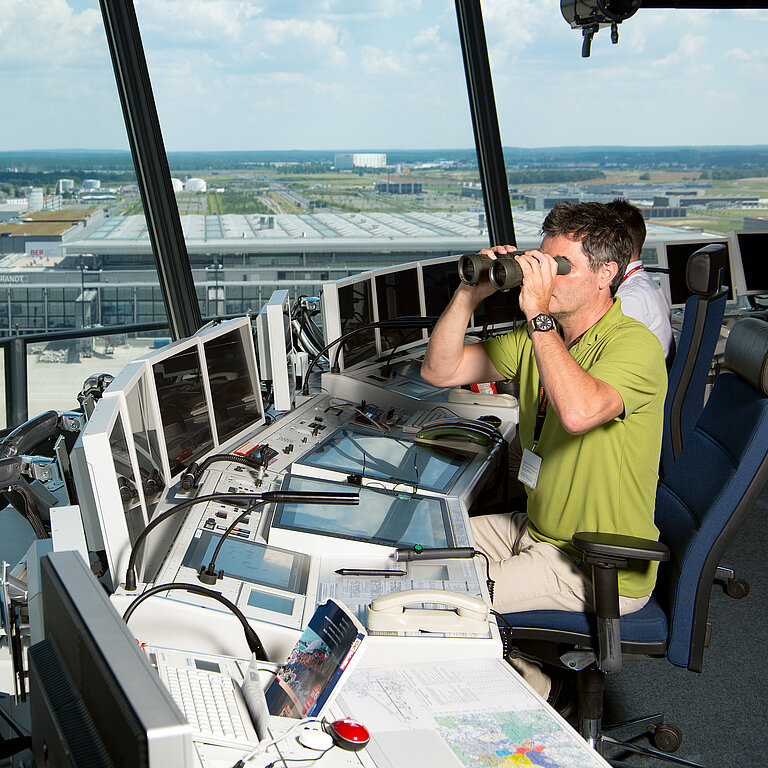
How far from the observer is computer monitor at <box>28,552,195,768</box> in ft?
1.97

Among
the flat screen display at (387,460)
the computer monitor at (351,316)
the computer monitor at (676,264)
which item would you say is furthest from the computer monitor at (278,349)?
the computer monitor at (676,264)

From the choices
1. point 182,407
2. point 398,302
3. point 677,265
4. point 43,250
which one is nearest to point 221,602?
point 182,407

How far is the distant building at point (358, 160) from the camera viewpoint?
16.7 feet

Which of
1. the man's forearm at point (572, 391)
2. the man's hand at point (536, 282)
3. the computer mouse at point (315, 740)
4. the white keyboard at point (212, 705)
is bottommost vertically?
the computer mouse at point (315, 740)

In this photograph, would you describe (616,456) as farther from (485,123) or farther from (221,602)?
(485,123)

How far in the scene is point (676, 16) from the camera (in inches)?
211

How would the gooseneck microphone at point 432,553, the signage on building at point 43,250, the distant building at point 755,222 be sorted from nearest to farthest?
the gooseneck microphone at point 432,553, the signage on building at point 43,250, the distant building at point 755,222

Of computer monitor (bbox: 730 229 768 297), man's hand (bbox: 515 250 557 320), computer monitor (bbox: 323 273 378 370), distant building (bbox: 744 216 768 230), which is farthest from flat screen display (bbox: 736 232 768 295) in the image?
man's hand (bbox: 515 250 557 320)

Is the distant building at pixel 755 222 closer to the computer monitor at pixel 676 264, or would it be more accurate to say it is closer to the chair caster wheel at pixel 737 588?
the computer monitor at pixel 676 264

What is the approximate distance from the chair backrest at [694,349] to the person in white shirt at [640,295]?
170 mm

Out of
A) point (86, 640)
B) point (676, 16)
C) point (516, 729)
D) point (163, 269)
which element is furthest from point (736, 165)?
point (86, 640)

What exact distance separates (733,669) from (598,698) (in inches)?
38.5

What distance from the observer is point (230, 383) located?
94.0 inches

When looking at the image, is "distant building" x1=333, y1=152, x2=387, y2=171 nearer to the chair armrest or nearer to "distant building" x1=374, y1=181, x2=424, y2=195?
"distant building" x1=374, y1=181, x2=424, y2=195
